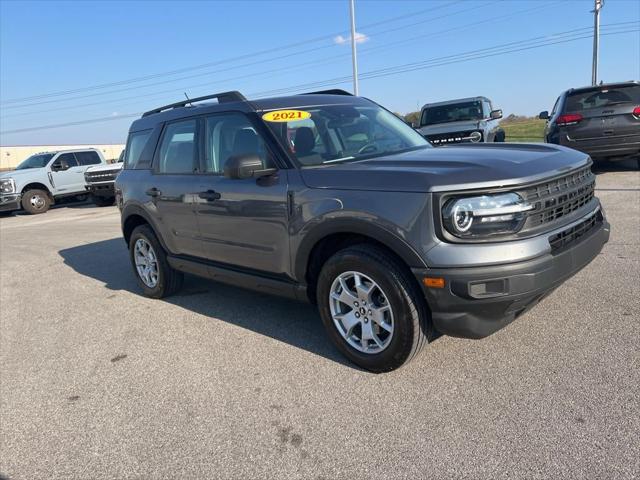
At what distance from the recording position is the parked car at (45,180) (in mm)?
16484

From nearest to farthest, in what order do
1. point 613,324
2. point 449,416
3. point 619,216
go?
point 449,416, point 613,324, point 619,216

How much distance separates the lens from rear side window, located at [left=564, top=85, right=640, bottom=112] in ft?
31.9

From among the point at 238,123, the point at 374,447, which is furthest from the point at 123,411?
the point at 238,123

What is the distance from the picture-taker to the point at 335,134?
4113mm

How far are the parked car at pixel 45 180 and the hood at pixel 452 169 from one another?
1604cm

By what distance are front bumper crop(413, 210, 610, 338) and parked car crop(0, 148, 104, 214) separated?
55.8 feet

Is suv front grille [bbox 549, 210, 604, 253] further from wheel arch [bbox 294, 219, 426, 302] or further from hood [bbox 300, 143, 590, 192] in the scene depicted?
wheel arch [bbox 294, 219, 426, 302]

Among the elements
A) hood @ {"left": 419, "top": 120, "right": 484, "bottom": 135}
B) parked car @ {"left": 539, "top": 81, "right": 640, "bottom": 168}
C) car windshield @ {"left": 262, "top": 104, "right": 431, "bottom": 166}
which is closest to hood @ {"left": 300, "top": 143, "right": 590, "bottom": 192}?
car windshield @ {"left": 262, "top": 104, "right": 431, "bottom": 166}

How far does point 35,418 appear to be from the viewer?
3385 millimetres

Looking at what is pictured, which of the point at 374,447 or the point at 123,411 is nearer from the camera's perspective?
the point at 374,447

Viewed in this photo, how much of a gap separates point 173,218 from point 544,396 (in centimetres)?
355

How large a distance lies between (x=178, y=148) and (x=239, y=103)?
102cm

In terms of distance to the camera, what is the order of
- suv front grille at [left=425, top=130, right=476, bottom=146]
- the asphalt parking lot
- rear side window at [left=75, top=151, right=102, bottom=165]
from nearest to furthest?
the asphalt parking lot
suv front grille at [left=425, top=130, right=476, bottom=146]
rear side window at [left=75, top=151, right=102, bottom=165]

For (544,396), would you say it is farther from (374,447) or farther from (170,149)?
(170,149)
